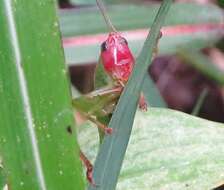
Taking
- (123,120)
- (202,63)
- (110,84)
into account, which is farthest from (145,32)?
(123,120)

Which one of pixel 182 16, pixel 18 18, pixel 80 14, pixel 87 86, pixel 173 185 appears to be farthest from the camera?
pixel 87 86

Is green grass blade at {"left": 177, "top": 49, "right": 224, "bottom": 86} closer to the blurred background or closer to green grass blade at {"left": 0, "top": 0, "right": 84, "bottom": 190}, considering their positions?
the blurred background

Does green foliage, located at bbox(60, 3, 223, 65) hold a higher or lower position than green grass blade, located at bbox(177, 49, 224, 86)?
higher

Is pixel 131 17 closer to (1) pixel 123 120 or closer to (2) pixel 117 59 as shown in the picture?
(2) pixel 117 59

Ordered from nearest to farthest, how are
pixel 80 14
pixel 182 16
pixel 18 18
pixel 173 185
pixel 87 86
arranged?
pixel 18 18 → pixel 173 185 → pixel 80 14 → pixel 182 16 → pixel 87 86

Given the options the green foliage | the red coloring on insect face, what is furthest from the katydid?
the green foliage

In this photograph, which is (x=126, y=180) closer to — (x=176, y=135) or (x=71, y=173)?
(x=176, y=135)

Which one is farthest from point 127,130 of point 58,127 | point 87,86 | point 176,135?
point 87,86
